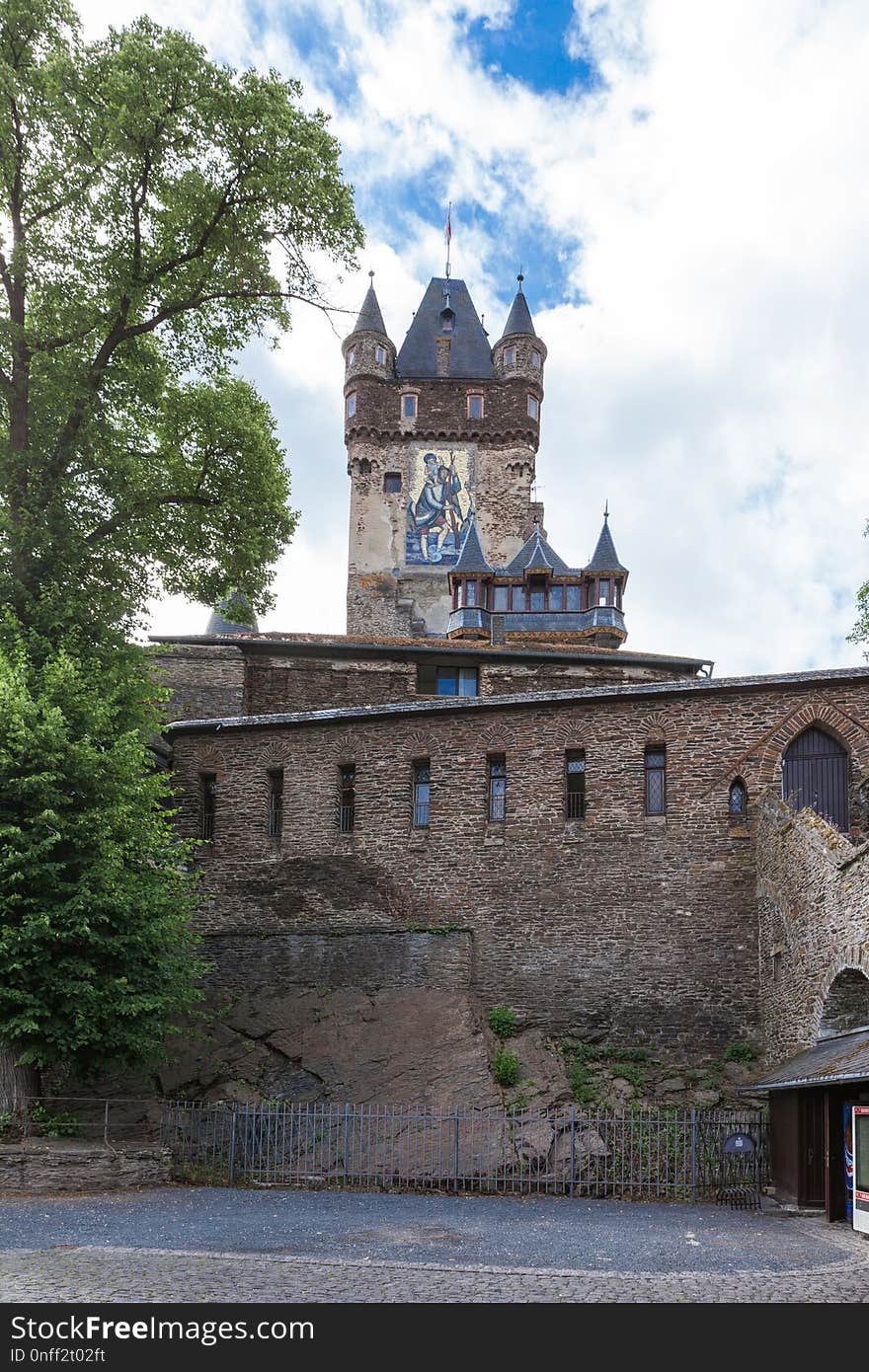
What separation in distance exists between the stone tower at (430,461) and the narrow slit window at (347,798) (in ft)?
99.1

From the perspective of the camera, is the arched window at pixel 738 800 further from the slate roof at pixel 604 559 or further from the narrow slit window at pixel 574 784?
the slate roof at pixel 604 559

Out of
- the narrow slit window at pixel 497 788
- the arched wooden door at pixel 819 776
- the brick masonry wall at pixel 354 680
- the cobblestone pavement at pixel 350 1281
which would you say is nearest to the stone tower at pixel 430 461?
the brick masonry wall at pixel 354 680

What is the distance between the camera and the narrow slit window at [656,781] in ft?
75.3

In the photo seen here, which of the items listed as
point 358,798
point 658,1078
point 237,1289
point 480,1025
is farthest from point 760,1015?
point 237,1289

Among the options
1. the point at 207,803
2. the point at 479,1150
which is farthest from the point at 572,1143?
the point at 207,803

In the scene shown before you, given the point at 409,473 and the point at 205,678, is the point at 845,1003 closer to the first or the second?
the point at 205,678

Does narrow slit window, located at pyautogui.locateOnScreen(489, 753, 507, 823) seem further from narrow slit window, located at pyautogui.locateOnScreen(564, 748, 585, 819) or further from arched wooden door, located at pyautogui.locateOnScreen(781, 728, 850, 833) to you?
arched wooden door, located at pyautogui.locateOnScreen(781, 728, 850, 833)

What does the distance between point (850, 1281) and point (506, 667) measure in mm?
26984

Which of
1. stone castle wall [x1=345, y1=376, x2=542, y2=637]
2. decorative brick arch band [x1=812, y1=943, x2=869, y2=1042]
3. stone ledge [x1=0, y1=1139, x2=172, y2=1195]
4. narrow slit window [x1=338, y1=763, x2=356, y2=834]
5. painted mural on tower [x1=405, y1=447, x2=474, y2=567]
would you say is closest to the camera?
decorative brick arch band [x1=812, y1=943, x2=869, y2=1042]

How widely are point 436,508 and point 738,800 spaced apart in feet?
125

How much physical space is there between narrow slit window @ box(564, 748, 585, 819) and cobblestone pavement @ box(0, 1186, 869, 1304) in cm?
835

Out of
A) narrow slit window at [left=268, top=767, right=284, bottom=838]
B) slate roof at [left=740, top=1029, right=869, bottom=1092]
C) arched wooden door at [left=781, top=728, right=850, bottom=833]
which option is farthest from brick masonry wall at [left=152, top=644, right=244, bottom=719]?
slate roof at [left=740, top=1029, right=869, bottom=1092]

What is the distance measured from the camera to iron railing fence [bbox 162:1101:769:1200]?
17.9 m

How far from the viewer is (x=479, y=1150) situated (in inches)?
735
